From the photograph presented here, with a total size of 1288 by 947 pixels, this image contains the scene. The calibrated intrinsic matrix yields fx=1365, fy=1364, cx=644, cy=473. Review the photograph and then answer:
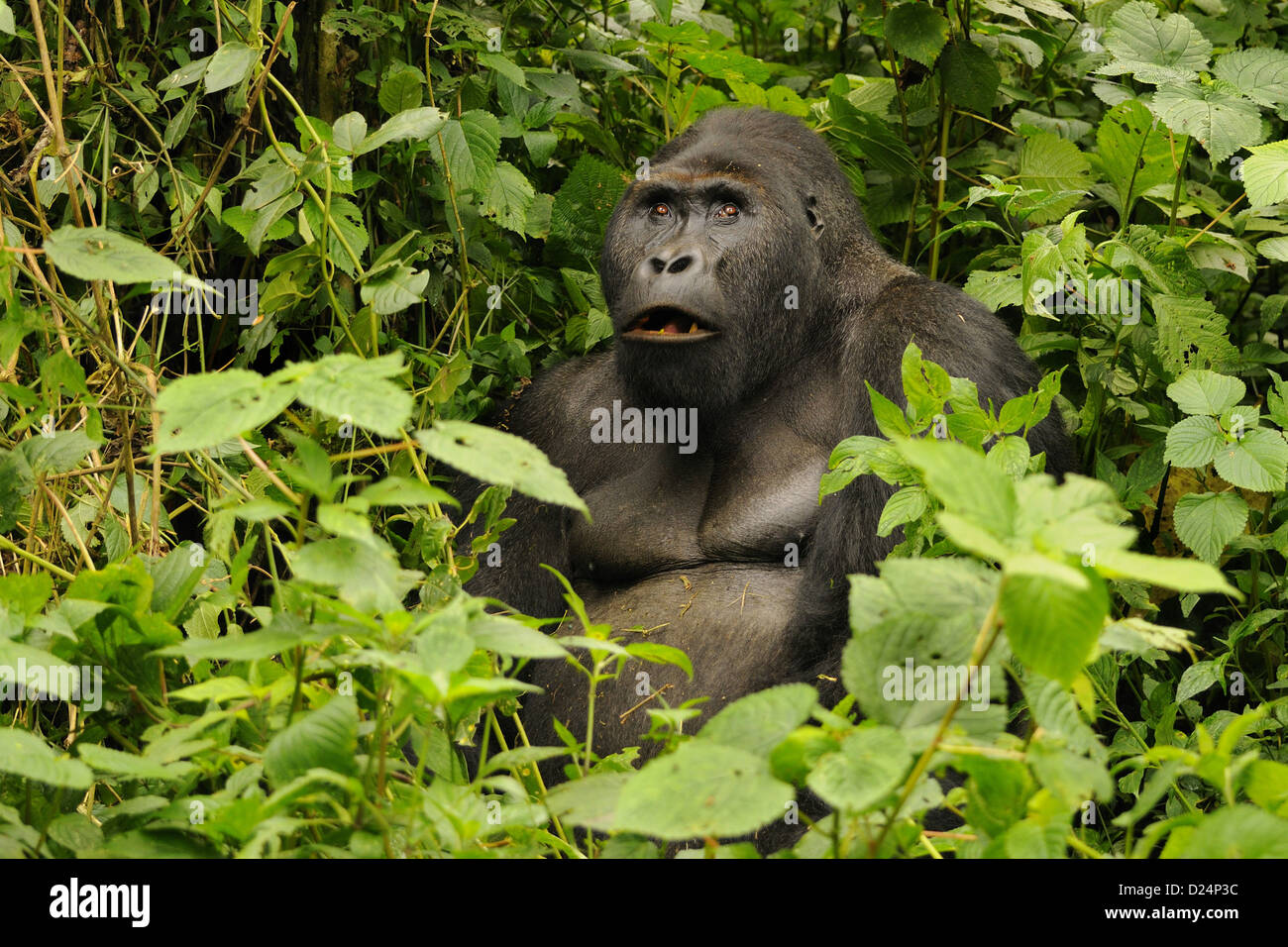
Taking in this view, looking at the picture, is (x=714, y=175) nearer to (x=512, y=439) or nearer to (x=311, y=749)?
(x=512, y=439)

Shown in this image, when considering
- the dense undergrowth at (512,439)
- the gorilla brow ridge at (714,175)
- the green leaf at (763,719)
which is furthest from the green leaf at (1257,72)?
the green leaf at (763,719)

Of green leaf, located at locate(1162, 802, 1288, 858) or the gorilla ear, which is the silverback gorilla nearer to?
the gorilla ear

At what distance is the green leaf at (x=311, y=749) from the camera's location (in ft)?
5.34

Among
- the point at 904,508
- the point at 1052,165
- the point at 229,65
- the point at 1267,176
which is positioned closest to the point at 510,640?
the point at 904,508

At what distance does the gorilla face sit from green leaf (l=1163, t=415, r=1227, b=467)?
1.01 metres

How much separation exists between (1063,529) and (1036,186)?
3.41 m

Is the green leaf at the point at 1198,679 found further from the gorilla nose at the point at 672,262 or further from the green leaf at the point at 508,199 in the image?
the green leaf at the point at 508,199

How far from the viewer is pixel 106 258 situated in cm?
197

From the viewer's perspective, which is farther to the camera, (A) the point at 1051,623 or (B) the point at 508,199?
(B) the point at 508,199

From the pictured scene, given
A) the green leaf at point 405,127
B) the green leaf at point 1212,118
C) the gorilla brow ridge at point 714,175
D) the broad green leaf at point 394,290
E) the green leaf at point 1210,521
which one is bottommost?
the green leaf at point 1210,521

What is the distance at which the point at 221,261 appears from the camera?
4.23 m

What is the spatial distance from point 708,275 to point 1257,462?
143cm

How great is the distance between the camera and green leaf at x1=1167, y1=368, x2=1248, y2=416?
3.41 meters
